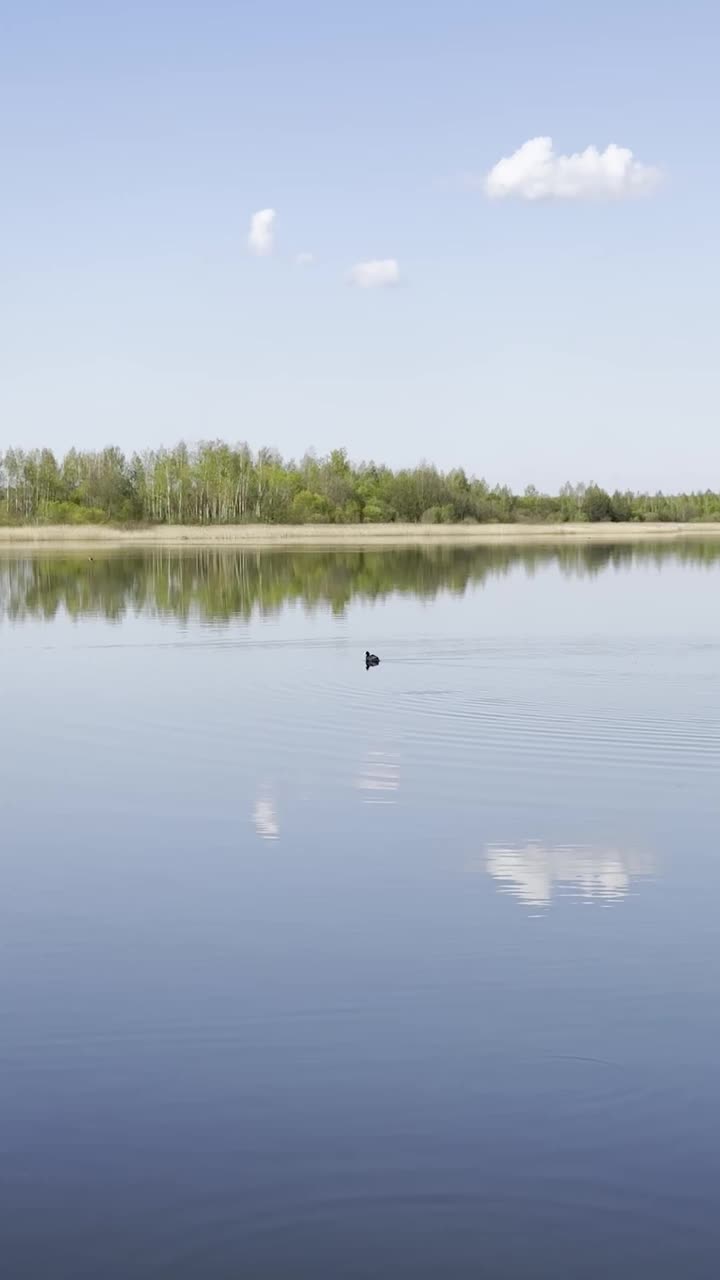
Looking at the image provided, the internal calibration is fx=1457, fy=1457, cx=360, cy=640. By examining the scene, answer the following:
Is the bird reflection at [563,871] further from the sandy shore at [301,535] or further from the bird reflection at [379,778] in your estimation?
the sandy shore at [301,535]

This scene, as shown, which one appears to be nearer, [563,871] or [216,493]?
[563,871]

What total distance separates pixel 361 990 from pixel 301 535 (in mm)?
128663

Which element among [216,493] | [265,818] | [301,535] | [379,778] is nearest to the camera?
[265,818]

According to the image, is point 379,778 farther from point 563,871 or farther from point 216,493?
point 216,493

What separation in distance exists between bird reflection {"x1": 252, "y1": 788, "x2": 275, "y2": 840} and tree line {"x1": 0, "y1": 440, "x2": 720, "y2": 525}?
14246 cm

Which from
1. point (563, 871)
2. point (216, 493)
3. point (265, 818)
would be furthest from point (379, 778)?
point (216, 493)

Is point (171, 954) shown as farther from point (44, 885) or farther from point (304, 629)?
point (304, 629)

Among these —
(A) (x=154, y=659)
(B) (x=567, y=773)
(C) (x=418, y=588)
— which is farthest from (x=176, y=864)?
(C) (x=418, y=588)

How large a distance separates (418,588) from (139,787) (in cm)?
3633

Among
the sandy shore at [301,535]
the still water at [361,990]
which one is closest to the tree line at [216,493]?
the sandy shore at [301,535]

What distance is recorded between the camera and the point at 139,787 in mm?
15891

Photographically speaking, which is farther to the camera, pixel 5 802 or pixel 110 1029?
pixel 5 802

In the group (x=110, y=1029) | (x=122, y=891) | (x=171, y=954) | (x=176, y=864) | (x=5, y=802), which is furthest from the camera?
(x=5, y=802)

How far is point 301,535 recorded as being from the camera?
136750 mm
